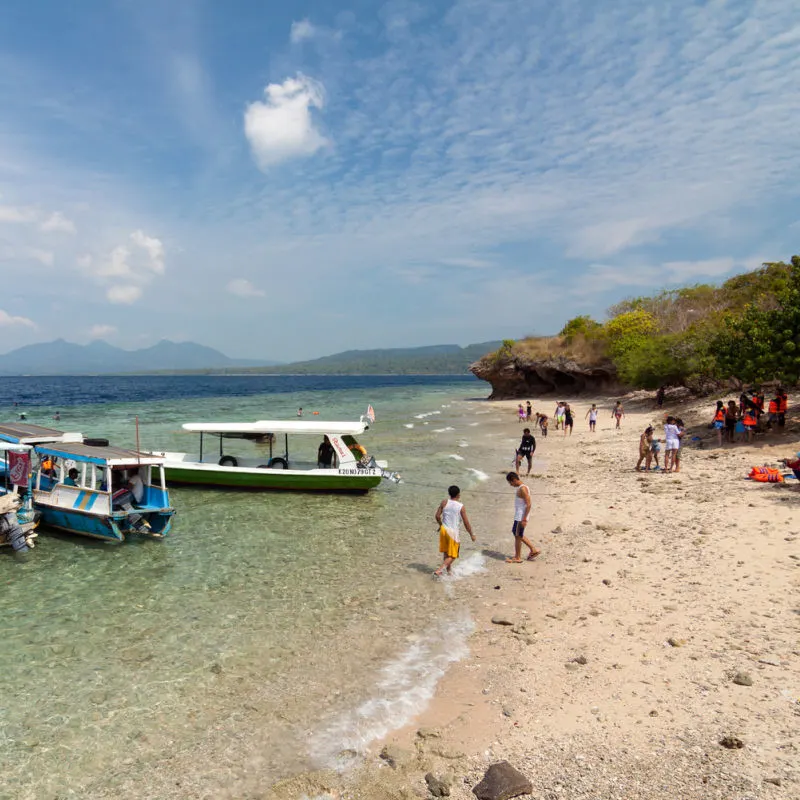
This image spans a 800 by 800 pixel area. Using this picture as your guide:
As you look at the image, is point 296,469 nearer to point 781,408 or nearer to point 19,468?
point 19,468

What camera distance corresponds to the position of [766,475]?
15984 mm

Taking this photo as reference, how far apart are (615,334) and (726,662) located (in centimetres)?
5857

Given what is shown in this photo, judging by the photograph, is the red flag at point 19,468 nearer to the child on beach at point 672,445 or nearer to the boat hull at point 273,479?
the boat hull at point 273,479

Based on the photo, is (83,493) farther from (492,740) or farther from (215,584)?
(492,740)

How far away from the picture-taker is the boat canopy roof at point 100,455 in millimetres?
14633

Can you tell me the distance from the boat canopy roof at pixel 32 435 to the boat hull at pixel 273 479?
3475 mm

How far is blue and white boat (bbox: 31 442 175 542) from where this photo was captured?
14.4 metres

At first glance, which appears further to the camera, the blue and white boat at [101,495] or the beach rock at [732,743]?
the blue and white boat at [101,495]

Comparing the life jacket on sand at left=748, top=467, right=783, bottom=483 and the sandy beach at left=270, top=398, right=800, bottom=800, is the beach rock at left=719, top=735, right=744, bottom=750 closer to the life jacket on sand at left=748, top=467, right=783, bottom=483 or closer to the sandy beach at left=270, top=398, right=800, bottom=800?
the sandy beach at left=270, top=398, right=800, bottom=800

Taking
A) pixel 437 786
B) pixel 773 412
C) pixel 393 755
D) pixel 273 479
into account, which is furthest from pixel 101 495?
pixel 773 412

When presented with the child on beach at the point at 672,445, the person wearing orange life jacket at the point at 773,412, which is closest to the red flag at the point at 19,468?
the child on beach at the point at 672,445

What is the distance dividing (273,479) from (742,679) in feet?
51.5

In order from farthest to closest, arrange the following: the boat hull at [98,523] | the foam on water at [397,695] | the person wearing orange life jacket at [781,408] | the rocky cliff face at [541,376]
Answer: the rocky cliff face at [541,376]
the person wearing orange life jacket at [781,408]
the boat hull at [98,523]
the foam on water at [397,695]

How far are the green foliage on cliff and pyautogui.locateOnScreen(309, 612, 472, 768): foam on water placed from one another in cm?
1978
